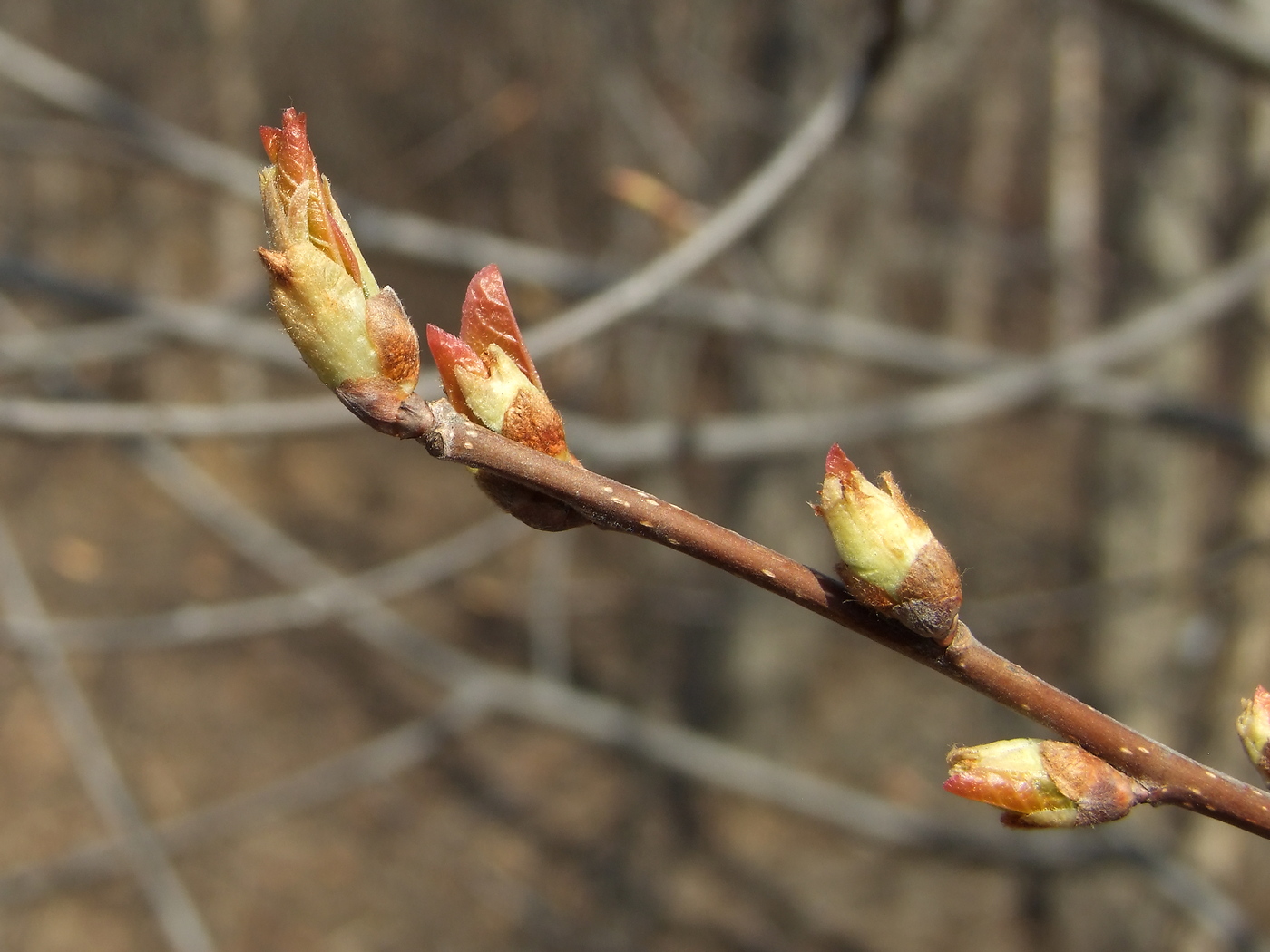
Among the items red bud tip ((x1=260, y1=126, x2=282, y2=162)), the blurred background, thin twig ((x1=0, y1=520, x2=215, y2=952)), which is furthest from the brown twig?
thin twig ((x1=0, y1=520, x2=215, y2=952))

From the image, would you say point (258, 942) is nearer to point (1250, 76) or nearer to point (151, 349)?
point (151, 349)

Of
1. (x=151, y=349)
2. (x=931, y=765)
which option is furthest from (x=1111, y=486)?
(x=151, y=349)

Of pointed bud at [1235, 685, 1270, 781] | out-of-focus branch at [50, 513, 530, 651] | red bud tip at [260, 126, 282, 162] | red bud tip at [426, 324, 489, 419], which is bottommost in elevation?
red bud tip at [426, 324, 489, 419]

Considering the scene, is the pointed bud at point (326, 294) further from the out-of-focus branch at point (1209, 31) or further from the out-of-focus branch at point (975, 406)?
the out-of-focus branch at point (975, 406)

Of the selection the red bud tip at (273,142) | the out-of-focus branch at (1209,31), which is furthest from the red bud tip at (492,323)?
the out-of-focus branch at (1209,31)

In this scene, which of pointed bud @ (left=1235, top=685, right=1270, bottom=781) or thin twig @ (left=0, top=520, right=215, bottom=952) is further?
thin twig @ (left=0, top=520, right=215, bottom=952)

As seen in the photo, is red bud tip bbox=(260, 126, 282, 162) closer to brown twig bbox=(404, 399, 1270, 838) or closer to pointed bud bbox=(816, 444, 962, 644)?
brown twig bbox=(404, 399, 1270, 838)

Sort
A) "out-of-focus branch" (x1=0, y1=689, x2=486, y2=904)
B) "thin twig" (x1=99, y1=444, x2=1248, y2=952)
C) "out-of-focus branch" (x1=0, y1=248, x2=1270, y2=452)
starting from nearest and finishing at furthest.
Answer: "out-of-focus branch" (x1=0, y1=248, x2=1270, y2=452), "thin twig" (x1=99, y1=444, x2=1248, y2=952), "out-of-focus branch" (x1=0, y1=689, x2=486, y2=904)
